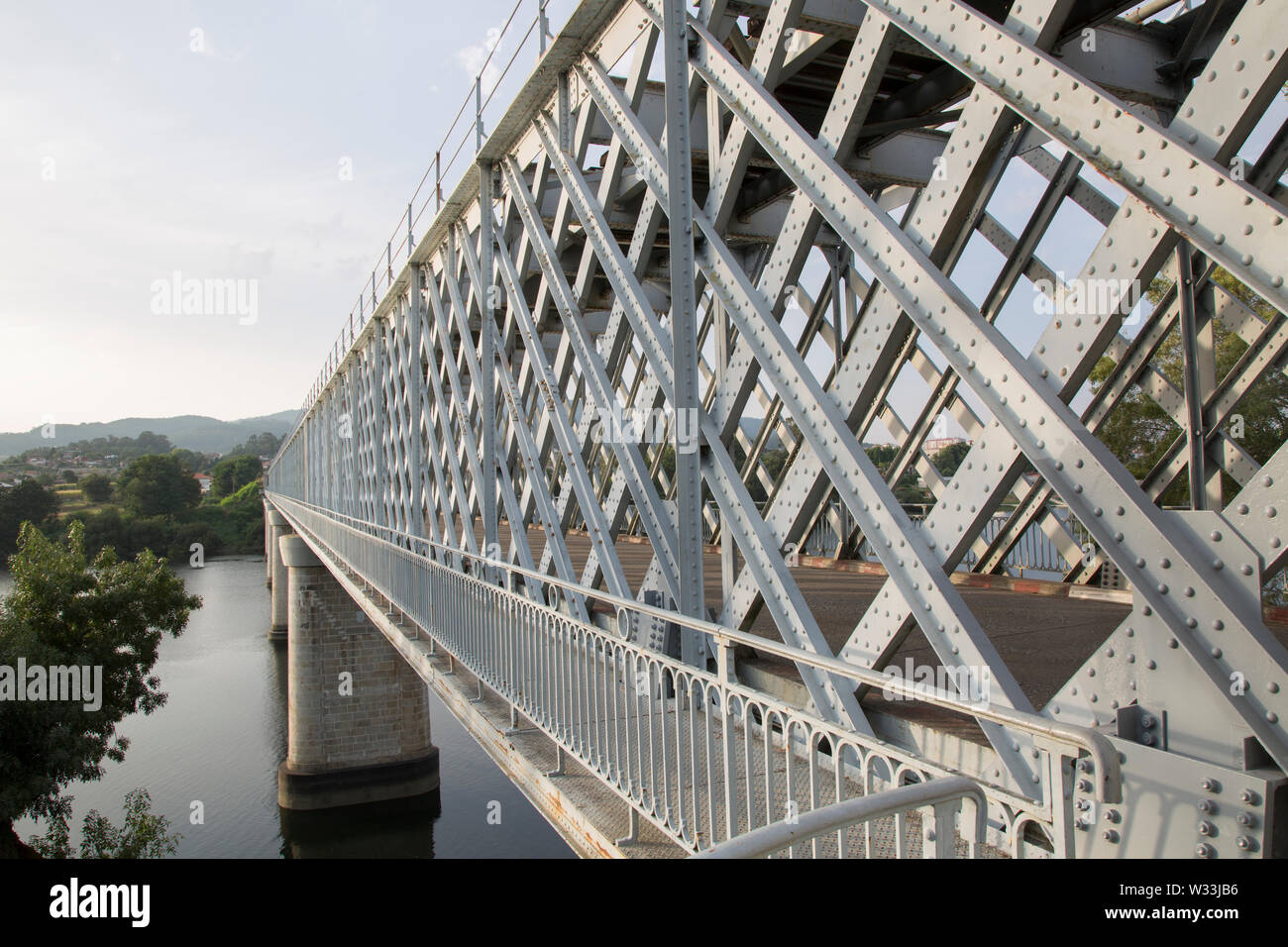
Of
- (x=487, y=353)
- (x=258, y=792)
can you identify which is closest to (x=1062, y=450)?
(x=487, y=353)

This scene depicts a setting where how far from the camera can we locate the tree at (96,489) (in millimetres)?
104750

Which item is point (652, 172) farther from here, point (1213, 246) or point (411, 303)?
point (411, 303)

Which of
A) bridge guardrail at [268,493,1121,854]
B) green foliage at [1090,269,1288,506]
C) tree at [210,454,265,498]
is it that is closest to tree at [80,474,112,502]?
tree at [210,454,265,498]

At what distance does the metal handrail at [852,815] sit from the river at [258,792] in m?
23.0

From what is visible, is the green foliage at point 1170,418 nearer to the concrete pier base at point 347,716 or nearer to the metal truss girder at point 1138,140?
the metal truss girder at point 1138,140

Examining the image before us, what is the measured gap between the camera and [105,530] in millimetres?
77938

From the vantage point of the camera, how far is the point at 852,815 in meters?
2.28

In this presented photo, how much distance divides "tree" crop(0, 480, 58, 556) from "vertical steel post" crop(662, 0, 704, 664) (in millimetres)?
86950

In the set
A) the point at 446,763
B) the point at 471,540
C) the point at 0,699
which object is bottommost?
the point at 446,763

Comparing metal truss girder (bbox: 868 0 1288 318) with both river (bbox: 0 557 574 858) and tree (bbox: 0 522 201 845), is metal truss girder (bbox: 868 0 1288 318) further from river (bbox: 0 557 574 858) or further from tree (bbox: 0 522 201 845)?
tree (bbox: 0 522 201 845)

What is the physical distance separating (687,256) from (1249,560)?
13.6 ft

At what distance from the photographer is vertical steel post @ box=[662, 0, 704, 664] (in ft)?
20.1

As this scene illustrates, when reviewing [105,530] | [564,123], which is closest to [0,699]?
[564,123]

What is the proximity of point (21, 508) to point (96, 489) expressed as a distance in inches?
1117
